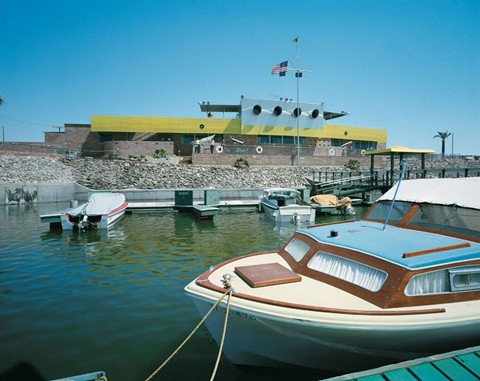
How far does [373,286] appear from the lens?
523cm

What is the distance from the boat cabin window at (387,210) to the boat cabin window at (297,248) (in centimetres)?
236

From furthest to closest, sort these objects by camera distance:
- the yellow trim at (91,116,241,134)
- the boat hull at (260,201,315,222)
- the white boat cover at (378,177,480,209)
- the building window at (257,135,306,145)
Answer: the building window at (257,135,306,145), the yellow trim at (91,116,241,134), the boat hull at (260,201,315,222), the white boat cover at (378,177,480,209)

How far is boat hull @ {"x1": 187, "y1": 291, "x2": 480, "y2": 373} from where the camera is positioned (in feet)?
14.9

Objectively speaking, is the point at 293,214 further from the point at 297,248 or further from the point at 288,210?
the point at 297,248

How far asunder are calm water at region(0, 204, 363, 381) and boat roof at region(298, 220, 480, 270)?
2321 mm

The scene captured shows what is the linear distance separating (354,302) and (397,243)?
1.79 meters

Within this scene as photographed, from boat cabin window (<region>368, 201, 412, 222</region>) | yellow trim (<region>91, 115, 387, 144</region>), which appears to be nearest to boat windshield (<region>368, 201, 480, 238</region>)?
boat cabin window (<region>368, 201, 412, 222</region>)

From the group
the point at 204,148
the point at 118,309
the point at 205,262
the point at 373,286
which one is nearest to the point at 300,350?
the point at 373,286

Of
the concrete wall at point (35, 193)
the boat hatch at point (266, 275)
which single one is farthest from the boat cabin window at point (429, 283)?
the concrete wall at point (35, 193)

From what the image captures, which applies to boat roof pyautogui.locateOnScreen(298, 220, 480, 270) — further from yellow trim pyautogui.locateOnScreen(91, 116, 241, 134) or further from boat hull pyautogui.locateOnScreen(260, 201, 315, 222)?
yellow trim pyautogui.locateOnScreen(91, 116, 241, 134)

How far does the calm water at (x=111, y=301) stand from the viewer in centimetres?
579

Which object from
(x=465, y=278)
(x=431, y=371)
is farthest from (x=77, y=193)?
(x=431, y=371)

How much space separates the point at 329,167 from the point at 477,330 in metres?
43.9

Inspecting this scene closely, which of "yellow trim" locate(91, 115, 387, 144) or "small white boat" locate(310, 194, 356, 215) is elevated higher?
"yellow trim" locate(91, 115, 387, 144)
